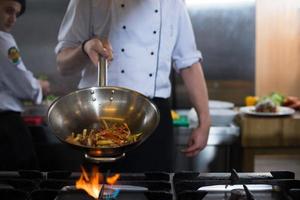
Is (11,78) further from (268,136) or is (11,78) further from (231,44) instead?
(231,44)

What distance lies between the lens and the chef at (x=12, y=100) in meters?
1.72

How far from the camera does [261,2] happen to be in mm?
2449

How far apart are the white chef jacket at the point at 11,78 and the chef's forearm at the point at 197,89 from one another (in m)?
0.62

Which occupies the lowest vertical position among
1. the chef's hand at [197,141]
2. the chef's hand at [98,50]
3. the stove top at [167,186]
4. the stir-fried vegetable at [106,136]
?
the chef's hand at [197,141]

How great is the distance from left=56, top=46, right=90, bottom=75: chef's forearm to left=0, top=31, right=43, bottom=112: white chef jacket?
1.59ft

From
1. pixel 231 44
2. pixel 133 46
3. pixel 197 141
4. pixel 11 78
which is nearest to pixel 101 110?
pixel 133 46

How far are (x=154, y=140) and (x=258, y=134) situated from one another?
74cm

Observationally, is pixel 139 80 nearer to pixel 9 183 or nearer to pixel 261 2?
pixel 9 183

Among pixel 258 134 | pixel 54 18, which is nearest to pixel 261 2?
pixel 258 134

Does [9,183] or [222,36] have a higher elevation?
[222,36]

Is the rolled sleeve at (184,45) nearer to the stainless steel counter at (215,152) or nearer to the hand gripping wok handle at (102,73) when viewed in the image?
the hand gripping wok handle at (102,73)

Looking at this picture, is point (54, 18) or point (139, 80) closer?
point (139, 80)

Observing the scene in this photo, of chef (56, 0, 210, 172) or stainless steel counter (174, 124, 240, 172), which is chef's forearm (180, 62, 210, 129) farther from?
stainless steel counter (174, 124, 240, 172)

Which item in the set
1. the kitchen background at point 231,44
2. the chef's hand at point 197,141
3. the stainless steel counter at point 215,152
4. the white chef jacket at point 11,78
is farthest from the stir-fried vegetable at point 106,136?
the kitchen background at point 231,44
